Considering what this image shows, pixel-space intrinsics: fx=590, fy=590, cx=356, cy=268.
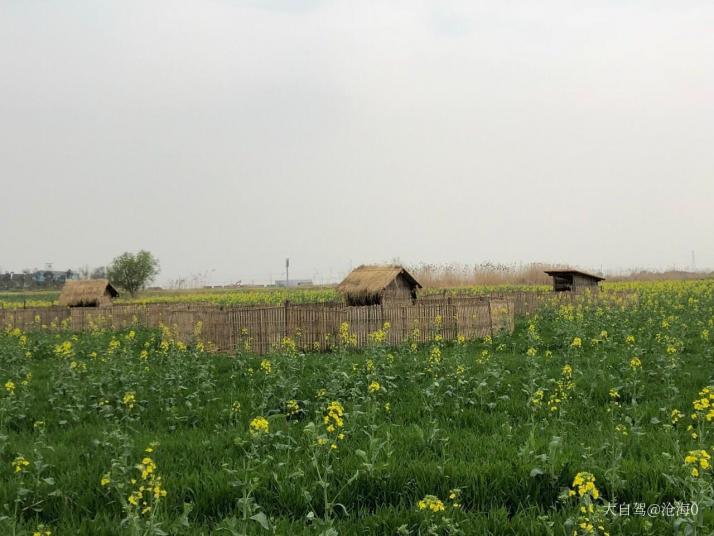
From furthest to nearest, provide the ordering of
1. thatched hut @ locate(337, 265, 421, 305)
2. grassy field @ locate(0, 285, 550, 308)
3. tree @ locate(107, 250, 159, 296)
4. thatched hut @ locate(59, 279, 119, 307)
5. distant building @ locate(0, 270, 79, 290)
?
1. distant building @ locate(0, 270, 79, 290)
2. tree @ locate(107, 250, 159, 296)
3. grassy field @ locate(0, 285, 550, 308)
4. thatched hut @ locate(59, 279, 119, 307)
5. thatched hut @ locate(337, 265, 421, 305)

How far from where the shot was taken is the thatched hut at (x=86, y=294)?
32.8 metres

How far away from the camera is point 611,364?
11.8 m

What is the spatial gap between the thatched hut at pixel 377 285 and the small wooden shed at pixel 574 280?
41.1 feet

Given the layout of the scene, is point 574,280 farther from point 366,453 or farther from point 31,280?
point 31,280

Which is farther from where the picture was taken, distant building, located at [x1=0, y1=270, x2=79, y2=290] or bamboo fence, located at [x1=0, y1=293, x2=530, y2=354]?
distant building, located at [x1=0, y1=270, x2=79, y2=290]

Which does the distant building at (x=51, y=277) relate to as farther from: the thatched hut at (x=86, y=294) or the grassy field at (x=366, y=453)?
the grassy field at (x=366, y=453)

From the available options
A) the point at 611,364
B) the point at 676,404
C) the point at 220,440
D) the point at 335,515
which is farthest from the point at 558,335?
the point at 335,515

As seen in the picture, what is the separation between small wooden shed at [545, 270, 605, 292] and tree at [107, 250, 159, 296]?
47.7 m

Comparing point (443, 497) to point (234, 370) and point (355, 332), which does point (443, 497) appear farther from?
point (355, 332)

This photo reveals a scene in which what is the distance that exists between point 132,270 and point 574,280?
49.7 metres

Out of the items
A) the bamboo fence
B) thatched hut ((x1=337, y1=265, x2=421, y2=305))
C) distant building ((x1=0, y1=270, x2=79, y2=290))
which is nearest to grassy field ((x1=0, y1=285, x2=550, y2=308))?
thatched hut ((x1=337, y1=265, x2=421, y2=305))

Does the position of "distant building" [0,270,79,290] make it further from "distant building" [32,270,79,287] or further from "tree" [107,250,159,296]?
"tree" [107,250,159,296]

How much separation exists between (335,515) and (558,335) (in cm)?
1358

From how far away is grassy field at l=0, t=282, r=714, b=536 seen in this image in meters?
4.63
